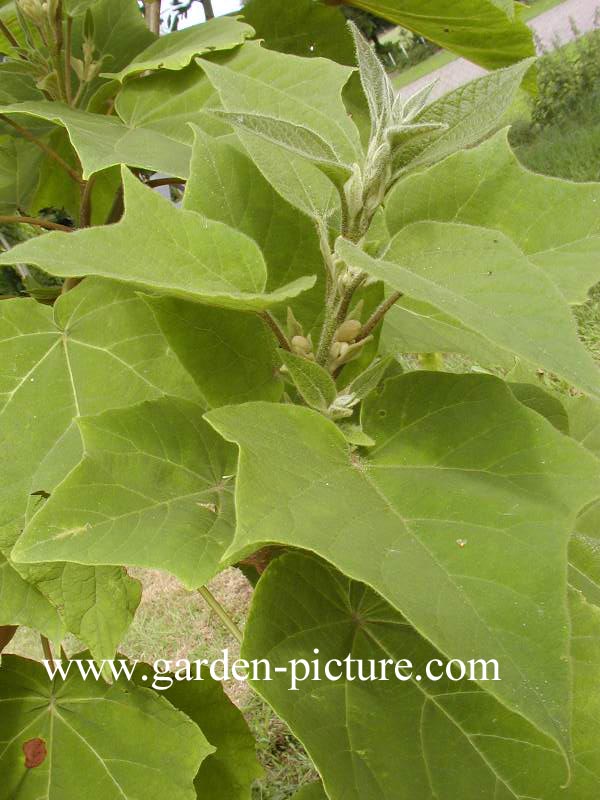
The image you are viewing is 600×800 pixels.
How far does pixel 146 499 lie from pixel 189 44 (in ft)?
1.63

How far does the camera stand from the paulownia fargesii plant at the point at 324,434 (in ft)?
1.29

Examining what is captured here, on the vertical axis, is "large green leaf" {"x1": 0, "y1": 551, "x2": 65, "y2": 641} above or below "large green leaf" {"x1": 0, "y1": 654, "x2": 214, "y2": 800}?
above

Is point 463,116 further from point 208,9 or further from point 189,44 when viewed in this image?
point 208,9

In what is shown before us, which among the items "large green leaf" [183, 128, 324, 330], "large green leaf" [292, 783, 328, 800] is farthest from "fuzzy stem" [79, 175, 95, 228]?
"large green leaf" [292, 783, 328, 800]

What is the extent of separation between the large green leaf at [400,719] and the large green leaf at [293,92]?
34 centimetres

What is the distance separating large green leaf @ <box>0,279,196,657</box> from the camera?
56 centimetres

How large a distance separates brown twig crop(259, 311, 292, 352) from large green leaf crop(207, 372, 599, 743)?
0.07 m

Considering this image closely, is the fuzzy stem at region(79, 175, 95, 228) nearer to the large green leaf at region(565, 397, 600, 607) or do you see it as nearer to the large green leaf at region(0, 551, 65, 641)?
the large green leaf at region(0, 551, 65, 641)

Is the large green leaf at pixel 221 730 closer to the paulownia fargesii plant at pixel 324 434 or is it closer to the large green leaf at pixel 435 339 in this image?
the paulownia fargesii plant at pixel 324 434

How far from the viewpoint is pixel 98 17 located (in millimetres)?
893

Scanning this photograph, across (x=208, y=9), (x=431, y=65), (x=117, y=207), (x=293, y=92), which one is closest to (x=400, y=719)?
(x=293, y=92)

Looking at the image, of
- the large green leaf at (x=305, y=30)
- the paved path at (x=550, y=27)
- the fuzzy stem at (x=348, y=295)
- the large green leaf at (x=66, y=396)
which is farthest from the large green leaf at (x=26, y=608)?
the paved path at (x=550, y=27)

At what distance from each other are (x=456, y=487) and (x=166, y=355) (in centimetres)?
27

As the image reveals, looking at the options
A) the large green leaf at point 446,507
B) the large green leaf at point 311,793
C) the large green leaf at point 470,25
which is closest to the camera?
the large green leaf at point 446,507
